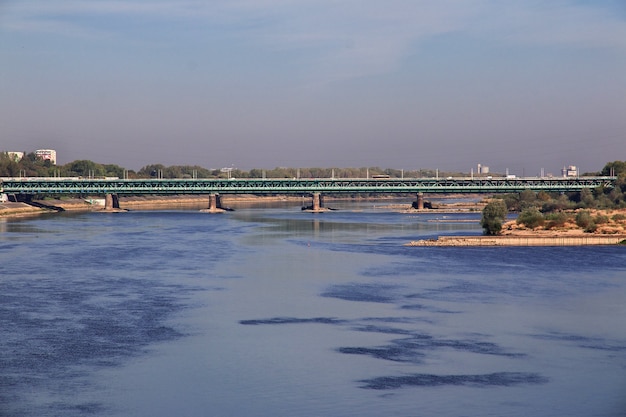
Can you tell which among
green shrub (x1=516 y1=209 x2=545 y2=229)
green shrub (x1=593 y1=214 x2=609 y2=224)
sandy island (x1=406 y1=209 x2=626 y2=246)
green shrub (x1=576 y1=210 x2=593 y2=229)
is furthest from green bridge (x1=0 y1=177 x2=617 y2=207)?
sandy island (x1=406 y1=209 x2=626 y2=246)

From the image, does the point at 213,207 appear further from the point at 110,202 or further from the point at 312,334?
the point at 312,334

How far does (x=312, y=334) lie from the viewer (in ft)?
138

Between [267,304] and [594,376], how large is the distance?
2073 cm

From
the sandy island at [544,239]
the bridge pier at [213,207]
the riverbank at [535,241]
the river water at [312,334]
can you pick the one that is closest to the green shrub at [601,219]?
the sandy island at [544,239]

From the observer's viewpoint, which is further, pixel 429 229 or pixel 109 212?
pixel 109 212

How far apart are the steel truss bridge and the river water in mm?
91966

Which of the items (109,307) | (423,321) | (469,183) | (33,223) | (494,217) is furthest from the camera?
(469,183)

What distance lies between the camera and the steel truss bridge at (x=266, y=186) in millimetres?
167375

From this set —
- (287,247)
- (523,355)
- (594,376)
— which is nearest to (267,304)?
(523,355)

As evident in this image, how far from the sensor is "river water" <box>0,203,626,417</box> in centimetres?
3189

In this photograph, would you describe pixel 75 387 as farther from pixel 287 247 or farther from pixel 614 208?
pixel 614 208

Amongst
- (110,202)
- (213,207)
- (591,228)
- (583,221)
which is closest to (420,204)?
(213,207)

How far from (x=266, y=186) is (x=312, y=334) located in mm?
137286

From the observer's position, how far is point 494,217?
9381 cm
